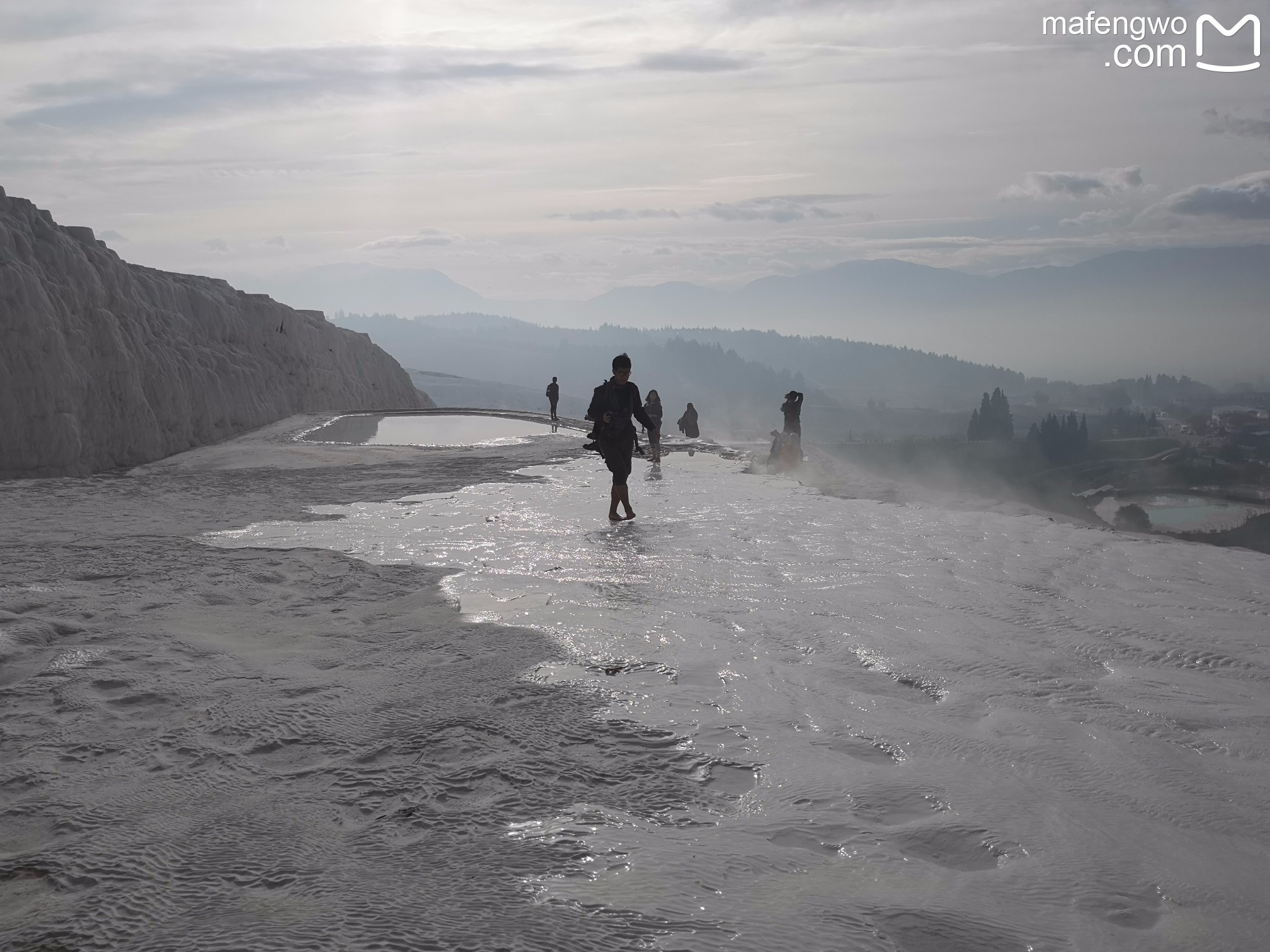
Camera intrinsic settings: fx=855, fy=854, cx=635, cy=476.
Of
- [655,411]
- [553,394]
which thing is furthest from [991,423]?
[655,411]

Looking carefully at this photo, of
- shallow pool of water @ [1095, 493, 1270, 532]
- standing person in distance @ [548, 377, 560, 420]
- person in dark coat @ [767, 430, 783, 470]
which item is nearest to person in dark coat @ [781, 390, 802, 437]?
person in dark coat @ [767, 430, 783, 470]

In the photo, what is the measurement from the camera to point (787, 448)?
17.5m

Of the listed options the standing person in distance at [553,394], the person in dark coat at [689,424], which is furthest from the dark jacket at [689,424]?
the standing person in distance at [553,394]

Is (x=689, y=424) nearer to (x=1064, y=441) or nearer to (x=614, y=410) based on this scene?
(x=614, y=410)

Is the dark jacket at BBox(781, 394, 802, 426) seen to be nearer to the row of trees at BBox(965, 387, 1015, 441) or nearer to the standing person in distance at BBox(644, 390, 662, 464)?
the standing person in distance at BBox(644, 390, 662, 464)

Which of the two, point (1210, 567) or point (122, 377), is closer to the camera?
point (1210, 567)

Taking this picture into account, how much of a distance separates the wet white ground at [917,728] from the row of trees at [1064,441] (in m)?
63.8

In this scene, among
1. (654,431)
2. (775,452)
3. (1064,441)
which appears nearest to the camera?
(654,431)

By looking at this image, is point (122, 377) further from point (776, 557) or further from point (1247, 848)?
point (1247, 848)

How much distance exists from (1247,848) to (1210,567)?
19.9 feet

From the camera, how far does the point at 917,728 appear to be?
400 centimetres

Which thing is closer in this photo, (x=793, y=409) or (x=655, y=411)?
(x=793, y=409)

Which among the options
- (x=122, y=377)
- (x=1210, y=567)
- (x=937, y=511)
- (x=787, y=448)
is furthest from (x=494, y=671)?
(x=122, y=377)

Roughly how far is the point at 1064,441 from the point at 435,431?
2472 inches
